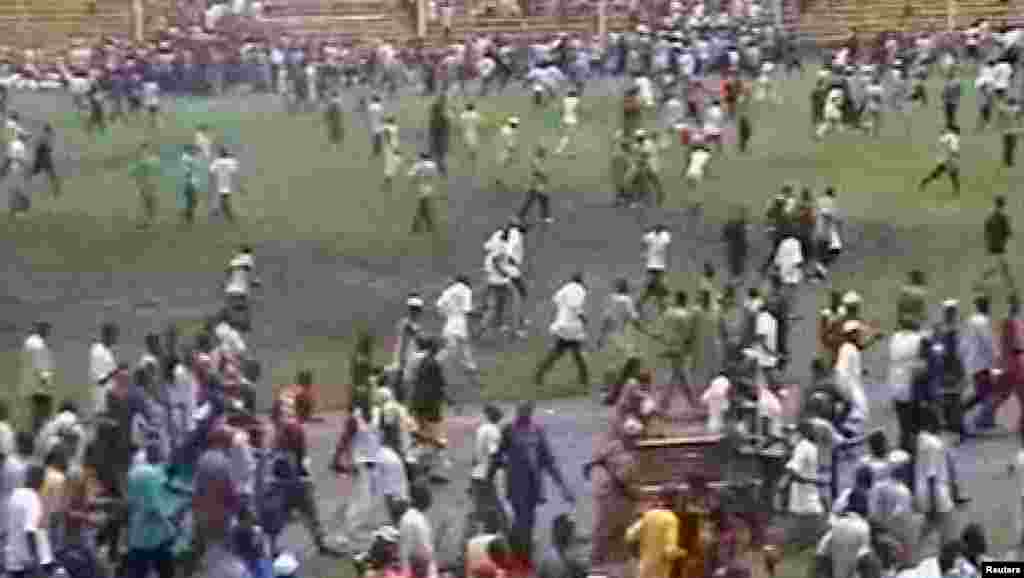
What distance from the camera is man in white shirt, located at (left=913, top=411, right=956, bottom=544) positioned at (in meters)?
17.5

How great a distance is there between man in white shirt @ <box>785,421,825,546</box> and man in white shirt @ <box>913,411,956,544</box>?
2.33ft

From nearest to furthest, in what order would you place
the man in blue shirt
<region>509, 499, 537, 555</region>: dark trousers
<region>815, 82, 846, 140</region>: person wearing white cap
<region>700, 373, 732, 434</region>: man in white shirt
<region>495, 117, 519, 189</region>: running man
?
the man in blue shirt < <region>509, 499, 537, 555</region>: dark trousers < <region>700, 373, 732, 434</region>: man in white shirt < <region>495, 117, 519, 189</region>: running man < <region>815, 82, 846, 140</region>: person wearing white cap

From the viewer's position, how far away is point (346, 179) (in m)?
34.7

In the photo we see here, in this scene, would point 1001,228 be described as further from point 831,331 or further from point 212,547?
point 212,547

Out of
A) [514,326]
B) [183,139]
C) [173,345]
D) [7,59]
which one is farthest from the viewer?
[7,59]

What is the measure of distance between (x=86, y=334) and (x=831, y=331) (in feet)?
29.0

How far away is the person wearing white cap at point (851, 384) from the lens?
19594mm

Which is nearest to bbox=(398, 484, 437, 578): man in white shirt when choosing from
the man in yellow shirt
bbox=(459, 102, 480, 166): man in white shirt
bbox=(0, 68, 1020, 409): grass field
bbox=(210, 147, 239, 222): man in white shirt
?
the man in yellow shirt

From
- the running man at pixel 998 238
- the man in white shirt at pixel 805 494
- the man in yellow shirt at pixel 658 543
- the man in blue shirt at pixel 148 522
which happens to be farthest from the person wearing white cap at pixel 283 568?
the running man at pixel 998 238

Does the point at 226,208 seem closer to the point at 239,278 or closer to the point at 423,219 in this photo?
the point at 423,219

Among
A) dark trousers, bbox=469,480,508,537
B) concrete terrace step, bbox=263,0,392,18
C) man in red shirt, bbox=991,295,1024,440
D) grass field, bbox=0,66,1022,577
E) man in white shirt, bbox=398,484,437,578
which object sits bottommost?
grass field, bbox=0,66,1022,577

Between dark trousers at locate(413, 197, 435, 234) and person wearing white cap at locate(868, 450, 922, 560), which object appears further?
dark trousers at locate(413, 197, 435, 234)

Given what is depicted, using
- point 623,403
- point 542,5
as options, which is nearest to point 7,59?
point 542,5

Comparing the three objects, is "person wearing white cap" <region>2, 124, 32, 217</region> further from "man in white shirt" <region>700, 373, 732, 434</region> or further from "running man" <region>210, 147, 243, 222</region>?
"man in white shirt" <region>700, 373, 732, 434</region>
